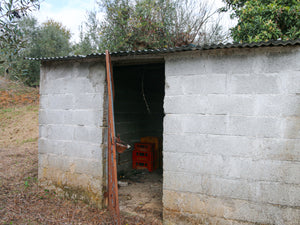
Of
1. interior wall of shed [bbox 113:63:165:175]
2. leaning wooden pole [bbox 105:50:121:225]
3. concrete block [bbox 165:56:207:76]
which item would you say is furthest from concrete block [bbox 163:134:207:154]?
interior wall of shed [bbox 113:63:165:175]

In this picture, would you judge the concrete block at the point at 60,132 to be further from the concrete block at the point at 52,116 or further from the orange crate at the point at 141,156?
the orange crate at the point at 141,156

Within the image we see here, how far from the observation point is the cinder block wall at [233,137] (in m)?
3.56

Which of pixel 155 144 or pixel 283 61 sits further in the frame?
pixel 155 144

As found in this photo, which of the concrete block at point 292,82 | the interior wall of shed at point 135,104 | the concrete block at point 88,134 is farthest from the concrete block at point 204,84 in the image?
the interior wall of shed at point 135,104

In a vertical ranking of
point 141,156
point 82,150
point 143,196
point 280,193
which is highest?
point 82,150

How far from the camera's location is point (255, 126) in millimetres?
3689

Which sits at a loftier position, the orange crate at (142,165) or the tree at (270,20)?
the tree at (270,20)

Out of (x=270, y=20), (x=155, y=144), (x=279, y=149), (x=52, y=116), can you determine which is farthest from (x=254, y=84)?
(x=270, y=20)

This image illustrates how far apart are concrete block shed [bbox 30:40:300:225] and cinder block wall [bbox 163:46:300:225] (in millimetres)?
14

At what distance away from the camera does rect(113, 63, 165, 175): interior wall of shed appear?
6504mm

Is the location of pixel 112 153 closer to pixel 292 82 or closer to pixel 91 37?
pixel 292 82

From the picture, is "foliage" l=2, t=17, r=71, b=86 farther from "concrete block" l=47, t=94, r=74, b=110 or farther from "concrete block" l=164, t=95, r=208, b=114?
"concrete block" l=164, t=95, r=208, b=114

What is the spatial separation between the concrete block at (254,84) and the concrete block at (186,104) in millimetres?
470

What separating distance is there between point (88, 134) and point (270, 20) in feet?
20.6
